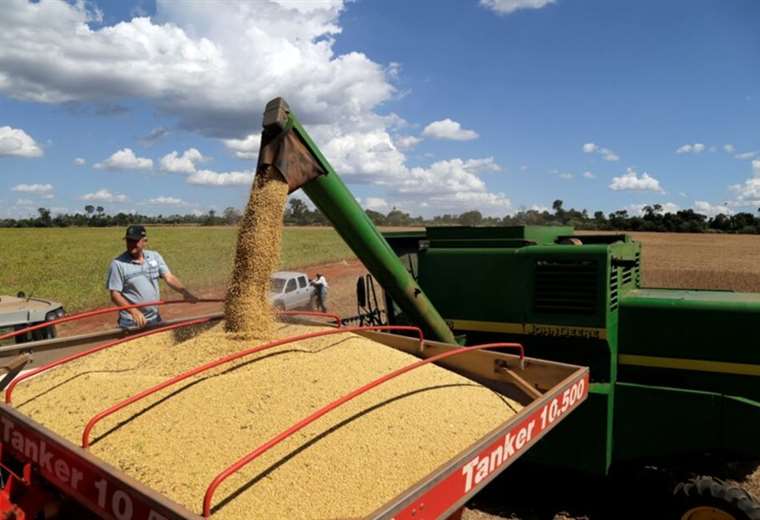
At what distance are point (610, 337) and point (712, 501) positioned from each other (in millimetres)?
1175

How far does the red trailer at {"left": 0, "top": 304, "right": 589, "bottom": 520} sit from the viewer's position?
5.86 feet

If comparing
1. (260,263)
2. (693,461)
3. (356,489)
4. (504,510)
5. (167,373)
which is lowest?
(504,510)

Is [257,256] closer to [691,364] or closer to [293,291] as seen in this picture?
[691,364]

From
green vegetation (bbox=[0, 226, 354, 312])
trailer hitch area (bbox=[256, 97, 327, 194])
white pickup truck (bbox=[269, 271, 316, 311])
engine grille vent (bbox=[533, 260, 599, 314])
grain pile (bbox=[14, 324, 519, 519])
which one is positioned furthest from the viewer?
green vegetation (bbox=[0, 226, 354, 312])

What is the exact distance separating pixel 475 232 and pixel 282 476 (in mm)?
3067

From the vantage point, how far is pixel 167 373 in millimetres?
2914

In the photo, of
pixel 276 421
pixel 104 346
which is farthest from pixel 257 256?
pixel 276 421

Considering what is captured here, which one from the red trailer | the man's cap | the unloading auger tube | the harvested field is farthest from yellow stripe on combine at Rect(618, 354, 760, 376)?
the harvested field

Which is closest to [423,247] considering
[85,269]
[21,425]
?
[21,425]

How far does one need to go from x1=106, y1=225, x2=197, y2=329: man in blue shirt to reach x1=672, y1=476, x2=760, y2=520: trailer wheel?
4032 mm

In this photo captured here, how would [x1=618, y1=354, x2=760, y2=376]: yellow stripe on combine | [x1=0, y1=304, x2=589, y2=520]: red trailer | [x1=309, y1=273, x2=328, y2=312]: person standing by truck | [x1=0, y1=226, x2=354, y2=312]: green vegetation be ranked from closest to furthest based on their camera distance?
[x1=0, y1=304, x2=589, y2=520]: red trailer < [x1=618, y1=354, x2=760, y2=376]: yellow stripe on combine < [x1=309, y1=273, x2=328, y2=312]: person standing by truck < [x1=0, y1=226, x2=354, y2=312]: green vegetation

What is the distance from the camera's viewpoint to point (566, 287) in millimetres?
4059

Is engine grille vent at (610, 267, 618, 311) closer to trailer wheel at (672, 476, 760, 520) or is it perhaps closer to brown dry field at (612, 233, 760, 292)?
trailer wheel at (672, 476, 760, 520)

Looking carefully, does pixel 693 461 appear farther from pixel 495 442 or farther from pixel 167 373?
pixel 167 373
